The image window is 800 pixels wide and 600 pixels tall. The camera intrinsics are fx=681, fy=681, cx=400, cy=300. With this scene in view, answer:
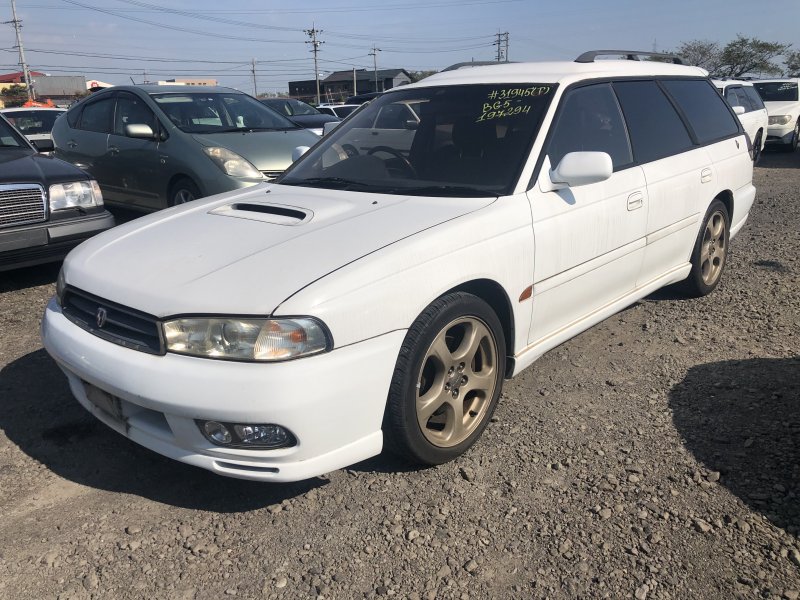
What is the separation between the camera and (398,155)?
3779 millimetres

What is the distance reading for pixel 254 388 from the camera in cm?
237

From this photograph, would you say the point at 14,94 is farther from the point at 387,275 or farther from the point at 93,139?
the point at 387,275

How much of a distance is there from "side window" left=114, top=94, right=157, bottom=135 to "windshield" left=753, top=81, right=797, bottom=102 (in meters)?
14.8

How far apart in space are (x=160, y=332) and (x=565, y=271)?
1991mm

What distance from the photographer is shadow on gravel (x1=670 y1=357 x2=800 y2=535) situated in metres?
2.78

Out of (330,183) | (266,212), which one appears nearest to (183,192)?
(330,183)

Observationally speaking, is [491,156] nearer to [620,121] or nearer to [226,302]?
[620,121]

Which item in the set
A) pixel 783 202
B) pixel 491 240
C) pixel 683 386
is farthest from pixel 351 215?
pixel 783 202

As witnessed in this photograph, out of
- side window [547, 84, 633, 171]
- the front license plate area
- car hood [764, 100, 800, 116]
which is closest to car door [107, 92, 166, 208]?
the front license plate area

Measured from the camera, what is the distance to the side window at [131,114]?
7223 millimetres

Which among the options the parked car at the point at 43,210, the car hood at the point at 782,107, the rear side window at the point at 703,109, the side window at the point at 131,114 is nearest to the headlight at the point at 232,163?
the side window at the point at 131,114

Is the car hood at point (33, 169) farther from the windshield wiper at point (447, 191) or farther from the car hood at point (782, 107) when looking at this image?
the car hood at point (782, 107)

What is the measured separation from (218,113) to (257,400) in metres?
5.80

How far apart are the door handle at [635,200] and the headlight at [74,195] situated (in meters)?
4.29
